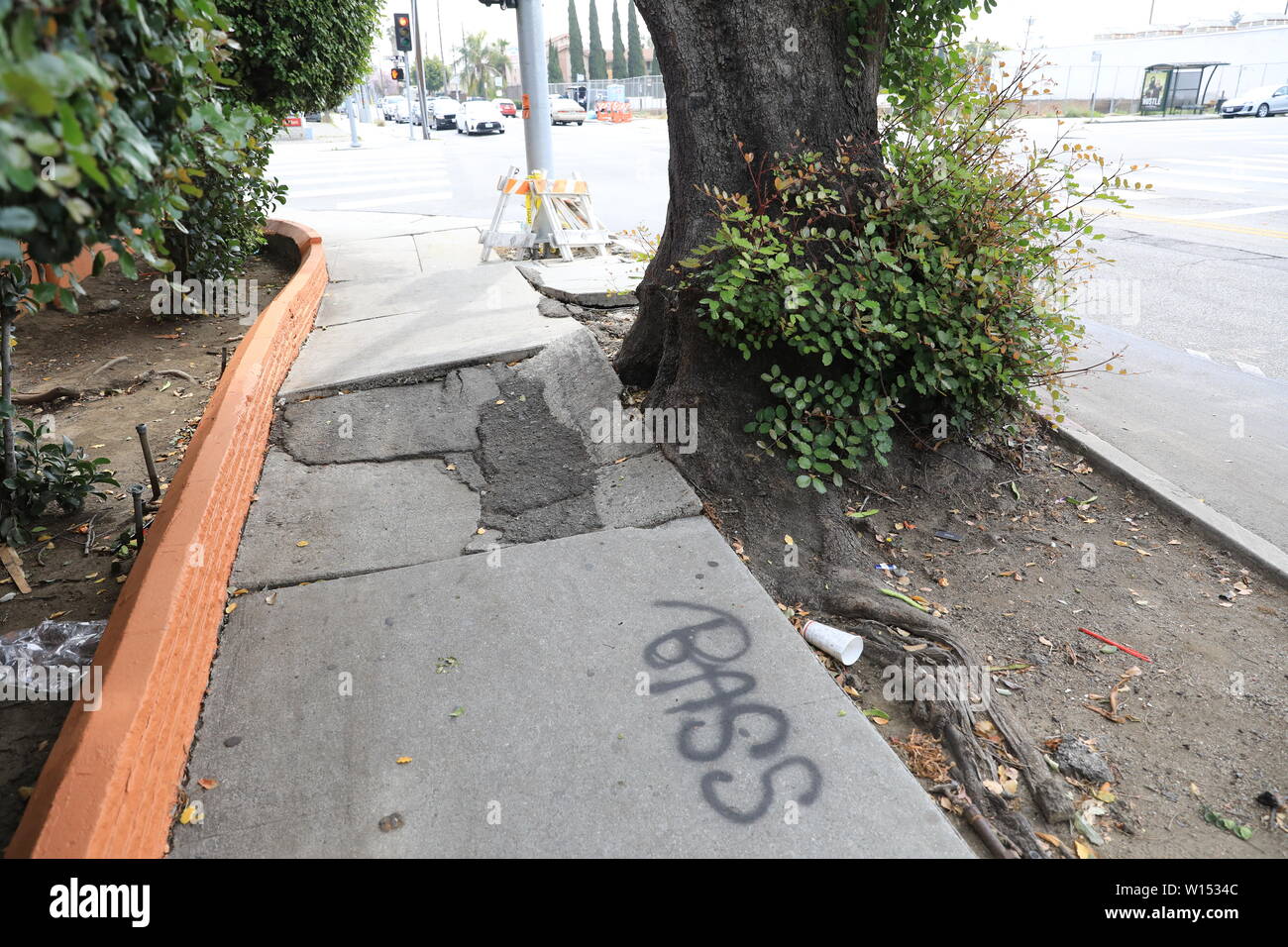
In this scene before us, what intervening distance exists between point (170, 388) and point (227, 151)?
13.6ft

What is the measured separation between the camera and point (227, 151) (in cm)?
271

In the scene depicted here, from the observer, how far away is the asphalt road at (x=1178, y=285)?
555 centimetres

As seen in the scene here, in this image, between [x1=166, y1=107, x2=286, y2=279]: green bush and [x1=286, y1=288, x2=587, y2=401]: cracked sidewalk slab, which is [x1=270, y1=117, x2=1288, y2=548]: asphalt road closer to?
[x1=286, y1=288, x2=587, y2=401]: cracked sidewalk slab

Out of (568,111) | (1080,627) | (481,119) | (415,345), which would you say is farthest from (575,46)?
(1080,627)

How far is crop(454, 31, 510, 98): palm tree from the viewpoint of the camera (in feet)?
315

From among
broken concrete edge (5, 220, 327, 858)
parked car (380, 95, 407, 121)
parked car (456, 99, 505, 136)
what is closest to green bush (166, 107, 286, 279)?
broken concrete edge (5, 220, 327, 858)

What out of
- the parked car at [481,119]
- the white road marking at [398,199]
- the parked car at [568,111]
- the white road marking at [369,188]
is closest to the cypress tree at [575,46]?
the parked car at [568,111]

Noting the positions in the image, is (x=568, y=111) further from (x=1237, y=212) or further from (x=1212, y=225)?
(x=1212, y=225)

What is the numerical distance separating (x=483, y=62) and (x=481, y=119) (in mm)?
67179

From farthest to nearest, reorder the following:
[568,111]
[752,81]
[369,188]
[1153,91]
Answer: [568,111] < [1153,91] < [369,188] < [752,81]

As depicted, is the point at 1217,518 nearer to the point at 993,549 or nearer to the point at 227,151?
the point at 993,549

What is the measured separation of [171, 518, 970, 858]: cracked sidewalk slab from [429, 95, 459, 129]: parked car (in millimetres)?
48340

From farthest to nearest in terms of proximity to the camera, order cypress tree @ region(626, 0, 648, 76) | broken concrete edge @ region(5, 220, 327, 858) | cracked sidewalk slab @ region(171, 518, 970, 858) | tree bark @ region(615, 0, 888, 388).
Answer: cypress tree @ region(626, 0, 648, 76)
tree bark @ region(615, 0, 888, 388)
cracked sidewalk slab @ region(171, 518, 970, 858)
broken concrete edge @ region(5, 220, 327, 858)

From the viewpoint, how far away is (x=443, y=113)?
155ft
